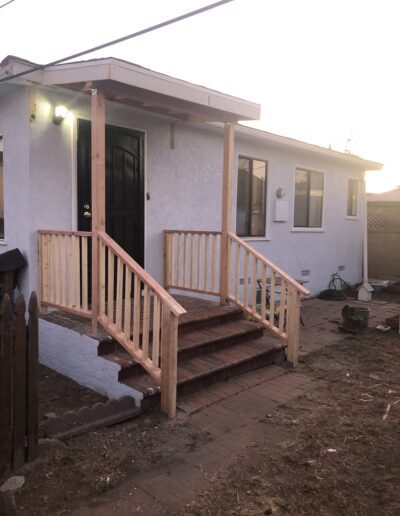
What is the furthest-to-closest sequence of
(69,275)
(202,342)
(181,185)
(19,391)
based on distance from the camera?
(181,185), (202,342), (69,275), (19,391)

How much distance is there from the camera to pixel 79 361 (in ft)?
13.9

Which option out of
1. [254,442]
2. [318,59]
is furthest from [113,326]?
[318,59]

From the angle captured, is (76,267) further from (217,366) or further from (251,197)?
(251,197)

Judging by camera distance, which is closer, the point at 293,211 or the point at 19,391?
the point at 19,391

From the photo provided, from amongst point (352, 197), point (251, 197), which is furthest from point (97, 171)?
point (352, 197)

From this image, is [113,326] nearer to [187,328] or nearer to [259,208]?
[187,328]

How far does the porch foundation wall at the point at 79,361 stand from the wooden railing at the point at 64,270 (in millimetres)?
267

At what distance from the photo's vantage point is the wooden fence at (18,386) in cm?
264

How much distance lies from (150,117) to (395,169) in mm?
31188

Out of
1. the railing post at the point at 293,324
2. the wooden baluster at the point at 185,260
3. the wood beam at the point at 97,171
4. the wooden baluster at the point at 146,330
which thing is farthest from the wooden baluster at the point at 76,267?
the railing post at the point at 293,324

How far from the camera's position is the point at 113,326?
4.03m

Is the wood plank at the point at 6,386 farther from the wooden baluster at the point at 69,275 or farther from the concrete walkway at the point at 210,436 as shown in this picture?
the wooden baluster at the point at 69,275

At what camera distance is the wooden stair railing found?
195 inches

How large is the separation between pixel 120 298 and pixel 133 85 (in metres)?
1.98
